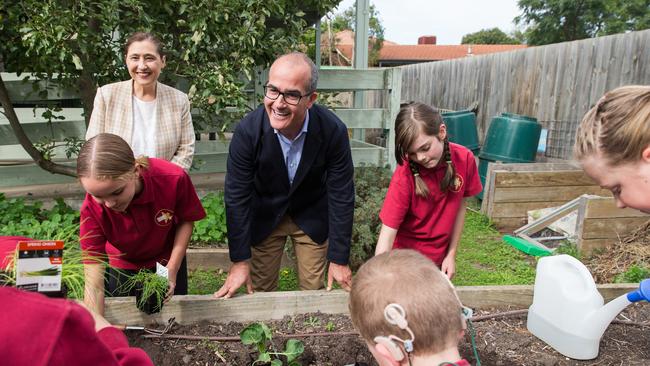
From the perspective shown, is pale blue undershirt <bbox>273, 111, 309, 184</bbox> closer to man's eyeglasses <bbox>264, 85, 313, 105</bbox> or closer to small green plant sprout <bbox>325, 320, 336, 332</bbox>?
man's eyeglasses <bbox>264, 85, 313, 105</bbox>

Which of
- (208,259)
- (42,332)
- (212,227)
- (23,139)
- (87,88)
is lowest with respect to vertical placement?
(208,259)

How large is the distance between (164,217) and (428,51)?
5081 centimetres

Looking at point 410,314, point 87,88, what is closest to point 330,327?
point 410,314

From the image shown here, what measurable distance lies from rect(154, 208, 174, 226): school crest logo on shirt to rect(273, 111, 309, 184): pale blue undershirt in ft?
2.12

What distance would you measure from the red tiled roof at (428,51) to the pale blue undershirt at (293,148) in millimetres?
41407

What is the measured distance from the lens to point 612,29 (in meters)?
27.4

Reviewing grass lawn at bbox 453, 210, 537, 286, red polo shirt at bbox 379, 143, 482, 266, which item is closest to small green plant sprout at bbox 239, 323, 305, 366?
red polo shirt at bbox 379, 143, 482, 266

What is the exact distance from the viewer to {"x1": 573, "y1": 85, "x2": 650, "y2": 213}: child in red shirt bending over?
1351 mm

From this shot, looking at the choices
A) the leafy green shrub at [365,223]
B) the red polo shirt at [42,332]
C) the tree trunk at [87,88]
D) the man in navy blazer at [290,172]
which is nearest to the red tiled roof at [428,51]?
the leafy green shrub at [365,223]

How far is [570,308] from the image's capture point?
2.30 meters

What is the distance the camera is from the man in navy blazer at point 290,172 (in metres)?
2.32

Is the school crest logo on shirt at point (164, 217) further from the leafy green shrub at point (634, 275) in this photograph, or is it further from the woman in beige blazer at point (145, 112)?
the leafy green shrub at point (634, 275)

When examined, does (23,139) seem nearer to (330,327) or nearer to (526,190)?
(330,327)

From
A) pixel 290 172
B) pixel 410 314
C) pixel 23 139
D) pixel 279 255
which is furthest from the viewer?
pixel 23 139
